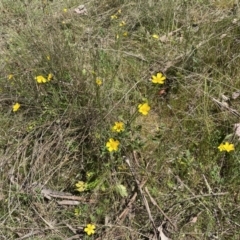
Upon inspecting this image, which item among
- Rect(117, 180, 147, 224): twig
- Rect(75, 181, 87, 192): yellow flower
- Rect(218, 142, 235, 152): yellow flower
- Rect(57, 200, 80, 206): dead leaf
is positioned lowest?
Rect(117, 180, 147, 224): twig

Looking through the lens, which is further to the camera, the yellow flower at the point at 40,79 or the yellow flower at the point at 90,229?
the yellow flower at the point at 40,79

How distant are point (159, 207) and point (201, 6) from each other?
1827mm

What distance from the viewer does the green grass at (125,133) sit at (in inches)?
77.7

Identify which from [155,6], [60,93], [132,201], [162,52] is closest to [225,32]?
[162,52]

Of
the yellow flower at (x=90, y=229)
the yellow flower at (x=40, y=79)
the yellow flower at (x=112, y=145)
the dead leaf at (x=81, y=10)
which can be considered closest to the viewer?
the yellow flower at (x=90, y=229)

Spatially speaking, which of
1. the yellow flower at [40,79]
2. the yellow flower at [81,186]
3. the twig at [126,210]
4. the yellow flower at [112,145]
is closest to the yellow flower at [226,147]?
the twig at [126,210]

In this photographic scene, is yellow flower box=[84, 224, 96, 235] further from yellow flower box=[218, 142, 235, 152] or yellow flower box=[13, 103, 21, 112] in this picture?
yellow flower box=[13, 103, 21, 112]

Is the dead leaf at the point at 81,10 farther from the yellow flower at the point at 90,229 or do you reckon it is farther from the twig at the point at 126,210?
the yellow flower at the point at 90,229

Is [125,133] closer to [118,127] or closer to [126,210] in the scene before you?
[118,127]

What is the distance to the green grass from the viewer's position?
6.48ft

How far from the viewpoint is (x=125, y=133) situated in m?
2.08

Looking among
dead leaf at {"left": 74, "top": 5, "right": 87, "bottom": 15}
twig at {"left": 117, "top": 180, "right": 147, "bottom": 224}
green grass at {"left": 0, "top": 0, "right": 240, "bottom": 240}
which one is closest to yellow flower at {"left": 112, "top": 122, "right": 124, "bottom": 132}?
green grass at {"left": 0, "top": 0, "right": 240, "bottom": 240}

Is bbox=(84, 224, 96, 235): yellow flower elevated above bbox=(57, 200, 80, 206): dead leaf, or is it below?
below

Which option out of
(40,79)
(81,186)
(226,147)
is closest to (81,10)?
(40,79)
